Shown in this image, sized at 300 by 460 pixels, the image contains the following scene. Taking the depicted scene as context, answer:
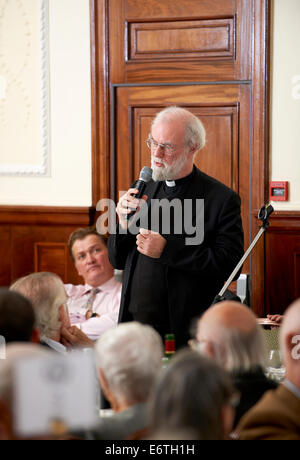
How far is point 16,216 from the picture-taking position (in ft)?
15.9

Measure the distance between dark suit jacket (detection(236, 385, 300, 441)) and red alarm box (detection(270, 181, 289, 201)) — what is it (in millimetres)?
2993

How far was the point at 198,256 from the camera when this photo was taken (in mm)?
2736

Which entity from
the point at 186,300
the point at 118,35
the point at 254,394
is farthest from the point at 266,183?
the point at 254,394

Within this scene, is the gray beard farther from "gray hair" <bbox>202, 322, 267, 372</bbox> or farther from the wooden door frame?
the wooden door frame

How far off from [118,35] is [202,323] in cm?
335

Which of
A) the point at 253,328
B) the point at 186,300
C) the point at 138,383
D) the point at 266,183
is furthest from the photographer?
the point at 266,183

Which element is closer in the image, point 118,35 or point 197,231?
point 197,231

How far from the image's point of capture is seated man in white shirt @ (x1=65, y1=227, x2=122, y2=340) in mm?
3971

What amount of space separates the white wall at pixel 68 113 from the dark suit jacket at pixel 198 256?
1.85m

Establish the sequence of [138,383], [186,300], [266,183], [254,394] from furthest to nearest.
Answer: [266,183] < [186,300] < [254,394] < [138,383]

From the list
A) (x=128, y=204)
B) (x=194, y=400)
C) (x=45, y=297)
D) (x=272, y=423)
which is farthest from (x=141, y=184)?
(x=194, y=400)

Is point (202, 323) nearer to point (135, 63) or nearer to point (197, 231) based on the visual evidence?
point (197, 231)

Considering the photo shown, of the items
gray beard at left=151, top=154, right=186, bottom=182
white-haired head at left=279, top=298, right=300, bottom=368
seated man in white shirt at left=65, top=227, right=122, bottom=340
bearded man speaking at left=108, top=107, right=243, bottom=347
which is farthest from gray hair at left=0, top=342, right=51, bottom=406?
seated man in white shirt at left=65, top=227, right=122, bottom=340

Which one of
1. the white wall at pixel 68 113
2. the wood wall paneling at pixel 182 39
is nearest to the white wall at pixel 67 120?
the white wall at pixel 68 113
